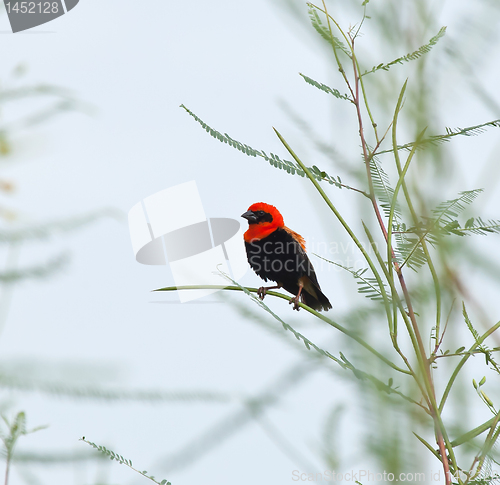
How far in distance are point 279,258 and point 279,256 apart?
0.6 inches

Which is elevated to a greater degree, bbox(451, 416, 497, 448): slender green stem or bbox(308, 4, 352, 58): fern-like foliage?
bbox(308, 4, 352, 58): fern-like foliage

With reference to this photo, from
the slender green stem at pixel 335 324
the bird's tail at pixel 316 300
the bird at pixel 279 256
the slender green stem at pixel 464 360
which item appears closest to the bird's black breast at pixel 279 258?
the bird at pixel 279 256

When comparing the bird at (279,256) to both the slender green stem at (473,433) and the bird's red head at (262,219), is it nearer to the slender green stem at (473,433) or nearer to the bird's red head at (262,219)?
the bird's red head at (262,219)

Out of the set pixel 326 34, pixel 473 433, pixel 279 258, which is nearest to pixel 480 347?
pixel 473 433

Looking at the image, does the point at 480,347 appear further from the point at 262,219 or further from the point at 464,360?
the point at 262,219

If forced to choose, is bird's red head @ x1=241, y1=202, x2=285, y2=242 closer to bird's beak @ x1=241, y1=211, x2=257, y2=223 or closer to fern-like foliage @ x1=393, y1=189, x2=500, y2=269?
bird's beak @ x1=241, y1=211, x2=257, y2=223

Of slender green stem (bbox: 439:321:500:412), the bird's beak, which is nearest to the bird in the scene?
the bird's beak

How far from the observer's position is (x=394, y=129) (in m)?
0.89

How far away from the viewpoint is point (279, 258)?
418 cm

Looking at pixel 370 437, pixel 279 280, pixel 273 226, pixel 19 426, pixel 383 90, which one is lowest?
pixel 279 280

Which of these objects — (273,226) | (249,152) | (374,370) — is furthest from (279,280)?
(374,370)

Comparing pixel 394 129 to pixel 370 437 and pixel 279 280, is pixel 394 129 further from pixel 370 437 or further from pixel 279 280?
pixel 279 280

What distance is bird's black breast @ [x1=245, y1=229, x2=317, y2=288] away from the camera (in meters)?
3.99

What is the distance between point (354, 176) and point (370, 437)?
0.45m
